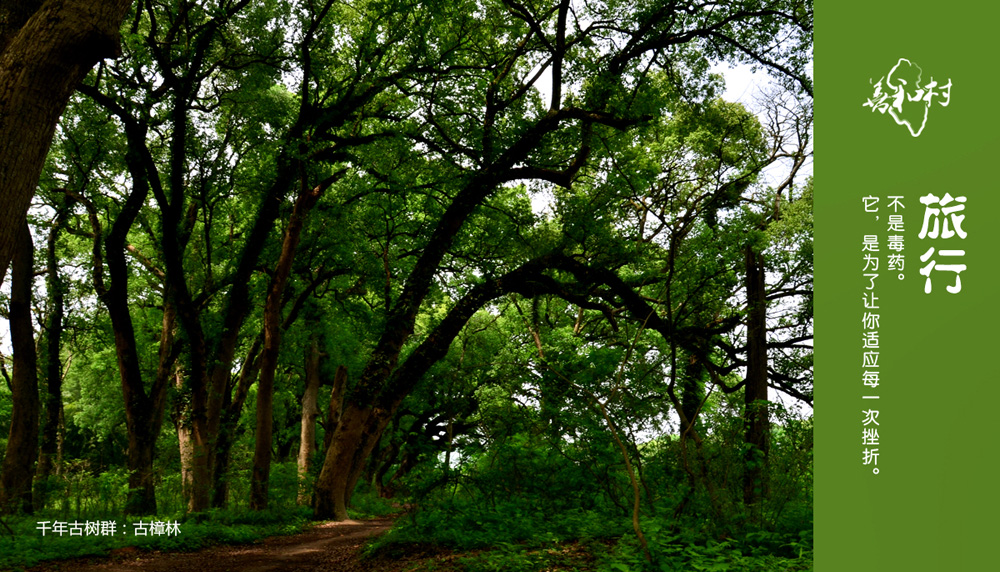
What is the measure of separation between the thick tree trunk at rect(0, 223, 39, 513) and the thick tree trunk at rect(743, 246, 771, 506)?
11.8 metres

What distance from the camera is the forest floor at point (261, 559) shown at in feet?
22.4

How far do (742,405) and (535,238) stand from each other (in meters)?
4.82

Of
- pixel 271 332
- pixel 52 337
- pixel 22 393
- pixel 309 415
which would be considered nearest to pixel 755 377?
pixel 271 332

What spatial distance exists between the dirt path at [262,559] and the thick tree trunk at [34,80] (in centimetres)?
464

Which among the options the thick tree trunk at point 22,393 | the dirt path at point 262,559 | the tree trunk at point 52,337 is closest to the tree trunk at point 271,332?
the dirt path at point 262,559

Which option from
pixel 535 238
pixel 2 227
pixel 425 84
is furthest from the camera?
pixel 535 238

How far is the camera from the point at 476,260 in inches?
526

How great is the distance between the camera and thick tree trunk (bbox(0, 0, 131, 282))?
328 centimetres

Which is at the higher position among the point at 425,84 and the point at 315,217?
the point at 425,84

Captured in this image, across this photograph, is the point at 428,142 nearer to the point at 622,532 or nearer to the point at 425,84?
the point at 425,84
